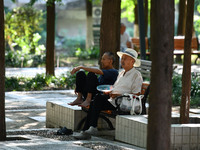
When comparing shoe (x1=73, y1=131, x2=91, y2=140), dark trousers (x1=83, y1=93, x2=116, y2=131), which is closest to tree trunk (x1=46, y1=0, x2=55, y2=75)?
dark trousers (x1=83, y1=93, x2=116, y2=131)

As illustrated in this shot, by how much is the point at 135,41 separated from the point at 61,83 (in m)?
9.32

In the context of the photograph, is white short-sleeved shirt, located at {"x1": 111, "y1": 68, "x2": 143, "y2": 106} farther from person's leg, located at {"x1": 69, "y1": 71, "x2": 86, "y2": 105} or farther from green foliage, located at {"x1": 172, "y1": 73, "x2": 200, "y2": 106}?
green foliage, located at {"x1": 172, "y1": 73, "x2": 200, "y2": 106}

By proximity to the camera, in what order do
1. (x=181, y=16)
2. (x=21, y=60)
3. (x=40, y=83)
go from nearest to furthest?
(x=40, y=83) → (x=21, y=60) → (x=181, y=16)

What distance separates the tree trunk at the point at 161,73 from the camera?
5145 mm

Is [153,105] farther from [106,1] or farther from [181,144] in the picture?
[106,1]

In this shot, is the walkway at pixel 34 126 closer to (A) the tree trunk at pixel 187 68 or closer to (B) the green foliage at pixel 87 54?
(A) the tree trunk at pixel 187 68

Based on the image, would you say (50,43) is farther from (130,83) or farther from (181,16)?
(130,83)

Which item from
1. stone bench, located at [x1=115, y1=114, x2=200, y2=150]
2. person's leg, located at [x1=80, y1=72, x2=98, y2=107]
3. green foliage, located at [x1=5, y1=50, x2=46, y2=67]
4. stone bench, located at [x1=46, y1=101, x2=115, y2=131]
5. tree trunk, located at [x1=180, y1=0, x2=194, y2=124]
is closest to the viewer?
stone bench, located at [x1=115, y1=114, x2=200, y2=150]

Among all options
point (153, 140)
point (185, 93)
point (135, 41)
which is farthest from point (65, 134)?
point (135, 41)

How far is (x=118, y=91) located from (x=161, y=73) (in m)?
3.12

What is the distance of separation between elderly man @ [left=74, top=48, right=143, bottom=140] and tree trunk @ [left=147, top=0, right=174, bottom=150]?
293 centimetres

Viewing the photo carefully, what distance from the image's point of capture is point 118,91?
27.0 ft

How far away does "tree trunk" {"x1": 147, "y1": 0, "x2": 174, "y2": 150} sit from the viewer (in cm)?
514

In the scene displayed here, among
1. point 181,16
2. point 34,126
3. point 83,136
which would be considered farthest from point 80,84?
point 181,16
